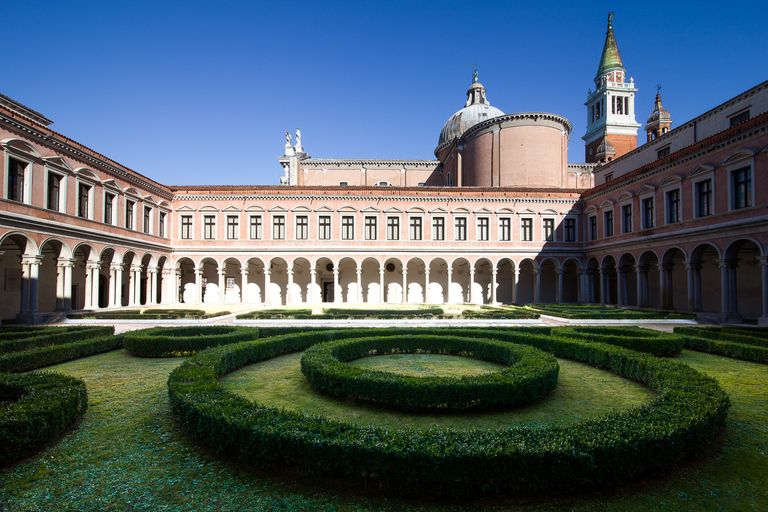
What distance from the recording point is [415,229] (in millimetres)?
32906

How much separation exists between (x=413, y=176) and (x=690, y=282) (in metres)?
27.5

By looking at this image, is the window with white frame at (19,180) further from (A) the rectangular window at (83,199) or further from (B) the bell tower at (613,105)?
(B) the bell tower at (613,105)

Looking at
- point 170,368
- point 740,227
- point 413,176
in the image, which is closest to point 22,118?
point 170,368

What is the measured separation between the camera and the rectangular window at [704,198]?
2139 centimetres

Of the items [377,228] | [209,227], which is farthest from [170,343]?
[209,227]

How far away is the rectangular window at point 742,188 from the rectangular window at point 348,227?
2461cm

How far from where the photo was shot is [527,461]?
3947 mm

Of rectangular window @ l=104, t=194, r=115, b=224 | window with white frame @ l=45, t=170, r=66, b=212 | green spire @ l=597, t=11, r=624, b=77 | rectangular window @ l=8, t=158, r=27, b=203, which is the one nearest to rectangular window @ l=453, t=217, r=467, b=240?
rectangular window @ l=104, t=194, r=115, b=224

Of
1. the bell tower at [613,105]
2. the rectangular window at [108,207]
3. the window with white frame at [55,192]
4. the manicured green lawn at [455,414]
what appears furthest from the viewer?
the bell tower at [613,105]

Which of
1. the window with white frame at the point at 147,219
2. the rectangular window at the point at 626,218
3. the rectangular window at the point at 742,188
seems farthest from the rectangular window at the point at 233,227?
the rectangular window at the point at 742,188

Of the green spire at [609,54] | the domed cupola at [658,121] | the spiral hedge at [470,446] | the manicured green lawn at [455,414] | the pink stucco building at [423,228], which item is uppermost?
the green spire at [609,54]

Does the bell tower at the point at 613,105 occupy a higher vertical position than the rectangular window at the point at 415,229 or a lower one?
higher

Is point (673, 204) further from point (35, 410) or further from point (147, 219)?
point (147, 219)

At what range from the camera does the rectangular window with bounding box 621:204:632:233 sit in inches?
1083
